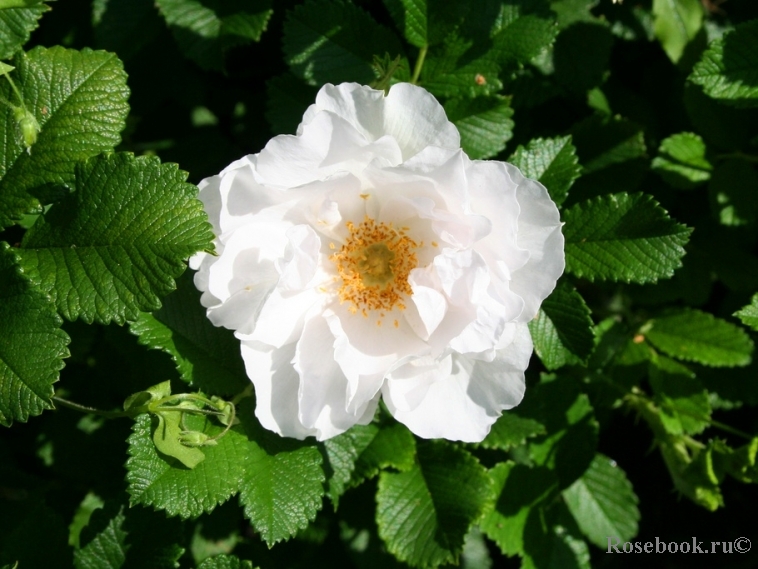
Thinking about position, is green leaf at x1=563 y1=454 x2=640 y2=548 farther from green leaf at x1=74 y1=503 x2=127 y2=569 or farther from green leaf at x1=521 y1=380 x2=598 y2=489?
green leaf at x1=74 y1=503 x2=127 y2=569

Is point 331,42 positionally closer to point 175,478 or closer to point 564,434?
point 175,478

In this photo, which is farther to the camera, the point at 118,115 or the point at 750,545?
the point at 750,545

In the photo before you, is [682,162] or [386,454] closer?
[386,454]

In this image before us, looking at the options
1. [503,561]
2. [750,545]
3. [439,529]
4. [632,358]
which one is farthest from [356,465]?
[750,545]

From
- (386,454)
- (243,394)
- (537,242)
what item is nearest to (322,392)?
(243,394)

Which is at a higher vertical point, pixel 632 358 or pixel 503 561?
pixel 632 358

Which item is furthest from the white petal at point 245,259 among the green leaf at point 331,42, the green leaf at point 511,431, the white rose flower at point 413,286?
the green leaf at point 511,431

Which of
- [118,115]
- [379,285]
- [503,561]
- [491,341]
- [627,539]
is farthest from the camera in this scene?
[503,561]

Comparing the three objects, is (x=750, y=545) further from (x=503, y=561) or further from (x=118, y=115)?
(x=118, y=115)
